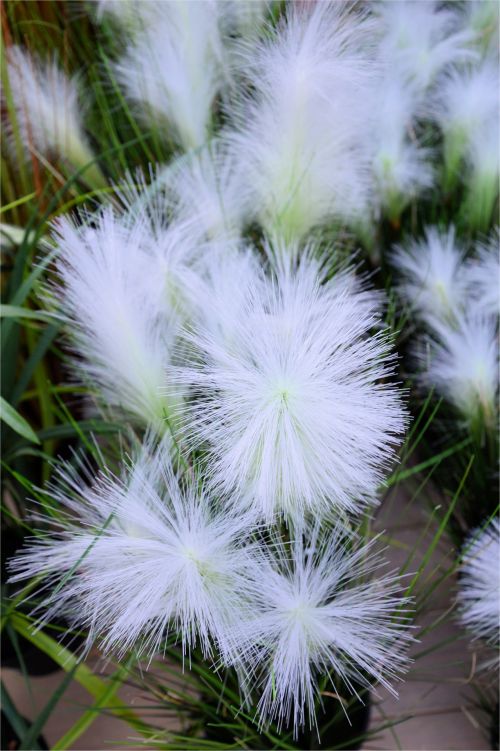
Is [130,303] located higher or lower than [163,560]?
higher

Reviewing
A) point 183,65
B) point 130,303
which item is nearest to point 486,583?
point 130,303

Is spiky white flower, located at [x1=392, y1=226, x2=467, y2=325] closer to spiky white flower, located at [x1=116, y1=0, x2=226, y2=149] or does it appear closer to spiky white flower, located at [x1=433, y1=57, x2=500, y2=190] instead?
spiky white flower, located at [x1=433, y1=57, x2=500, y2=190]

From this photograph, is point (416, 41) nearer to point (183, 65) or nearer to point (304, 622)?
point (183, 65)

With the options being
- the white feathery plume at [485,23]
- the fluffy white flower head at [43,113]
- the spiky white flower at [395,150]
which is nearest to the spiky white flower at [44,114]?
the fluffy white flower head at [43,113]

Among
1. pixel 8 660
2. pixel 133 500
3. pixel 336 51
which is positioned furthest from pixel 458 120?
pixel 8 660

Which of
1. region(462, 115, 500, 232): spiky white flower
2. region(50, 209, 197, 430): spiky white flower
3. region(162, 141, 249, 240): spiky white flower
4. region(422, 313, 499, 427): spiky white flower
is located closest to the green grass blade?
region(50, 209, 197, 430): spiky white flower

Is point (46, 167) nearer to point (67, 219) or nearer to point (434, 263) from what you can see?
point (67, 219)
